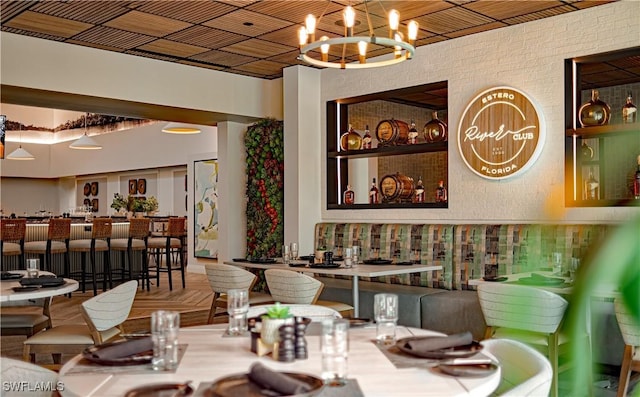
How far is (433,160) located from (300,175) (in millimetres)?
2606

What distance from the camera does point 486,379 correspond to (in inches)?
70.8

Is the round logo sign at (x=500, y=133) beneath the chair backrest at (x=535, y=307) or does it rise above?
above

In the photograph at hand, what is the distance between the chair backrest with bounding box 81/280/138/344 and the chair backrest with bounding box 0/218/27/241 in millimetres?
4580

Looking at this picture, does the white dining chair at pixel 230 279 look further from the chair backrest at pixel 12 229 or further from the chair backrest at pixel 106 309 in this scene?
the chair backrest at pixel 12 229

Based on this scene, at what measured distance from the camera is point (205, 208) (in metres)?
11.7

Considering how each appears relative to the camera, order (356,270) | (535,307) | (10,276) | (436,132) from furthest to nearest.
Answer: (436,132) < (356,270) < (10,276) < (535,307)

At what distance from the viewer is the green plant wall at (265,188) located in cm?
747

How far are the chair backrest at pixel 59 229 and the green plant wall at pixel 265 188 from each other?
7.96 ft

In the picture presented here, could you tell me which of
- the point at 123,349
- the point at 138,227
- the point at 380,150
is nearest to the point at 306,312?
the point at 123,349

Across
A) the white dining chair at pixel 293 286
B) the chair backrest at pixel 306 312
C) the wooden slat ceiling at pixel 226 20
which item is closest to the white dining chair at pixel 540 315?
the chair backrest at pixel 306 312

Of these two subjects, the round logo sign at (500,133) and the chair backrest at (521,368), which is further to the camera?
the round logo sign at (500,133)

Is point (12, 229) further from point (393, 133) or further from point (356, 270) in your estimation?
point (356, 270)

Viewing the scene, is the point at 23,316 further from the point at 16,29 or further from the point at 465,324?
the point at 465,324

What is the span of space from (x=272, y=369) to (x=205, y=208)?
32.9ft
